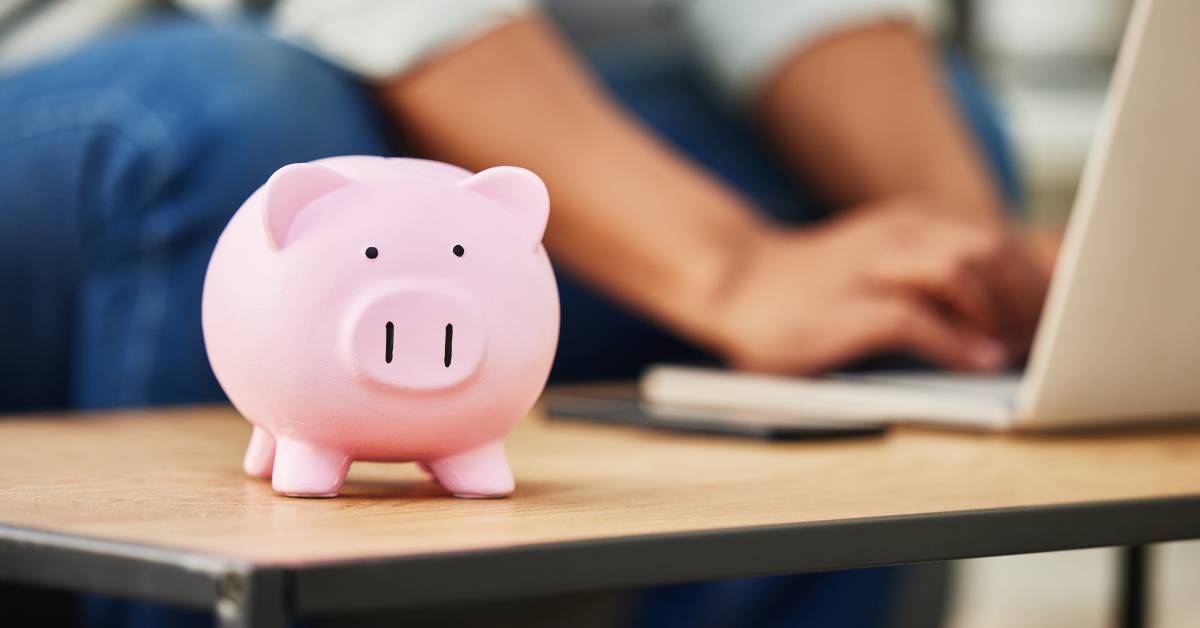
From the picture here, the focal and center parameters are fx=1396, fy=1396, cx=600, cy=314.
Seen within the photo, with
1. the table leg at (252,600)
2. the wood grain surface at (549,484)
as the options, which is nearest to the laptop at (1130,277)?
the wood grain surface at (549,484)

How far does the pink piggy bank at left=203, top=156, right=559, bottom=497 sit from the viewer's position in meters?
0.41

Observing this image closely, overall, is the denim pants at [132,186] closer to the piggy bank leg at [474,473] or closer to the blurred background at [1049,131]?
the piggy bank leg at [474,473]

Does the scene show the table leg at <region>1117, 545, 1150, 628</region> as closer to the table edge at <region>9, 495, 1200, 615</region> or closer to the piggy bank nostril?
the table edge at <region>9, 495, 1200, 615</region>

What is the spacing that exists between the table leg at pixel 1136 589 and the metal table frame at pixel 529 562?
480 millimetres

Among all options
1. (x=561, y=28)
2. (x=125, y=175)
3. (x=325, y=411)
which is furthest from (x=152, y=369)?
(x=561, y=28)

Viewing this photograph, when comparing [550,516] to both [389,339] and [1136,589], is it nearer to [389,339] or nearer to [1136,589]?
[389,339]

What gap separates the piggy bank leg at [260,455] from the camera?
1.53ft

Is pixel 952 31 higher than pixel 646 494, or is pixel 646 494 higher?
pixel 952 31

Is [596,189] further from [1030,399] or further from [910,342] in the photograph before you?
[1030,399]

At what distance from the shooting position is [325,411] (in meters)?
0.42

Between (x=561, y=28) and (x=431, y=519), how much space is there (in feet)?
3.17

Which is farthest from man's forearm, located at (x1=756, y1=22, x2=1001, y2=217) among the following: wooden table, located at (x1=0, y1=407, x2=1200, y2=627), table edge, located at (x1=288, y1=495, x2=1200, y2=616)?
table edge, located at (x1=288, y1=495, x2=1200, y2=616)

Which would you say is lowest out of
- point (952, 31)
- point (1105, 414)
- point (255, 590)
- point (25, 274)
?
point (255, 590)

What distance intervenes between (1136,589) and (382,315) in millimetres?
654
